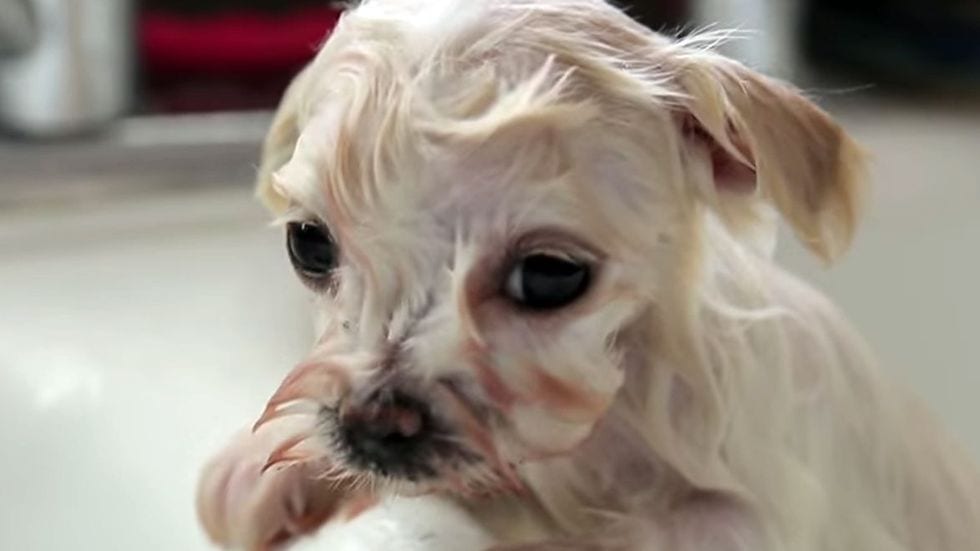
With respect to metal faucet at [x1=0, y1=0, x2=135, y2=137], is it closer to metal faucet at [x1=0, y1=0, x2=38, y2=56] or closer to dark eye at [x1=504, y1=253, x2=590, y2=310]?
metal faucet at [x1=0, y1=0, x2=38, y2=56]

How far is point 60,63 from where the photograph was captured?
1.04 metres

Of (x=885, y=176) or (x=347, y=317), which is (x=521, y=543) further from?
(x=885, y=176)

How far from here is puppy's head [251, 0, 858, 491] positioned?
0.53 m

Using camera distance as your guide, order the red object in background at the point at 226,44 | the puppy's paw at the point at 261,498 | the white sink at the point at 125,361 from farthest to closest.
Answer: the red object in background at the point at 226,44, the white sink at the point at 125,361, the puppy's paw at the point at 261,498

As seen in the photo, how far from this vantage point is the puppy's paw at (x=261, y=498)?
0.64 meters

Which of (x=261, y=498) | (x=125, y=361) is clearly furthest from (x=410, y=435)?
(x=125, y=361)

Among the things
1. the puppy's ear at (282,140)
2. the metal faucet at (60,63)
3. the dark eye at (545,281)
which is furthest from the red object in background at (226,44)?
the dark eye at (545,281)

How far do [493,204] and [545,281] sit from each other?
0.03 metres

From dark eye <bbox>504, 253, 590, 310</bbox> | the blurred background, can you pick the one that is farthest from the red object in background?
dark eye <bbox>504, 253, 590, 310</bbox>

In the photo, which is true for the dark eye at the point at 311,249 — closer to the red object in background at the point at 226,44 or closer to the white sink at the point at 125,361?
the white sink at the point at 125,361

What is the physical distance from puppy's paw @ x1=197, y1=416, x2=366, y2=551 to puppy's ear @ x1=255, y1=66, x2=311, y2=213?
8 cm

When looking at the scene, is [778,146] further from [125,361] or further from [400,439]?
[125,361]

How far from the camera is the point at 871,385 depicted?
2.28 ft

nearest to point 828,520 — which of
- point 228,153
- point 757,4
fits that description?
point 228,153
